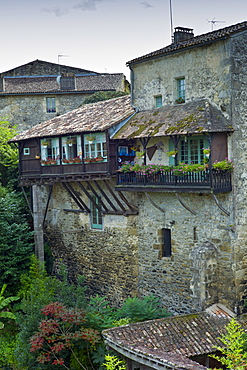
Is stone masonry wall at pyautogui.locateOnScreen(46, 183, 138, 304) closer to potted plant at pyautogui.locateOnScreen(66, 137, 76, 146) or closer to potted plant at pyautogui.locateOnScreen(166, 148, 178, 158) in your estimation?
potted plant at pyautogui.locateOnScreen(66, 137, 76, 146)

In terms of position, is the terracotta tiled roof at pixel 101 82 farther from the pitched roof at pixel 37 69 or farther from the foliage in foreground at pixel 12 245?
the foliage in foreground at pixel 12 245

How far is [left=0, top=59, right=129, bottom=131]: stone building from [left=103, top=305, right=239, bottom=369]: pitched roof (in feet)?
65.2

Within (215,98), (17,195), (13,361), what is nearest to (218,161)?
(215,98)

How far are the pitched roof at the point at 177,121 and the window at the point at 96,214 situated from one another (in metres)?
3.80

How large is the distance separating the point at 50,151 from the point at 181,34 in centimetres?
787

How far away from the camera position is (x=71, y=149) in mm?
21750

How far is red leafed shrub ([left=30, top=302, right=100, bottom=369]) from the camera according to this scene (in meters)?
15.4

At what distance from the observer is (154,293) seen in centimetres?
1956

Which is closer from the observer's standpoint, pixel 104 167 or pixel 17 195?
pixel 104 167

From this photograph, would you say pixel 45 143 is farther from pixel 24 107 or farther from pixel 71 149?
pixel 24 107

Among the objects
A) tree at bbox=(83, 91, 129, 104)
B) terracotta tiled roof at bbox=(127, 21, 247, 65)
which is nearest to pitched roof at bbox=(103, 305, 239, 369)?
terracotta tiled roof at bbox=(127, 21, 247, 65)

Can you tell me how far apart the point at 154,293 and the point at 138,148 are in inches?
230

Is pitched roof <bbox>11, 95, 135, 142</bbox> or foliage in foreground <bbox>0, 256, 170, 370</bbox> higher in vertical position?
pitched roof <bbox>11, 95, 135, 142</bbox>

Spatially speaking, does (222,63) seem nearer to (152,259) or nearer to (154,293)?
(152,259)
